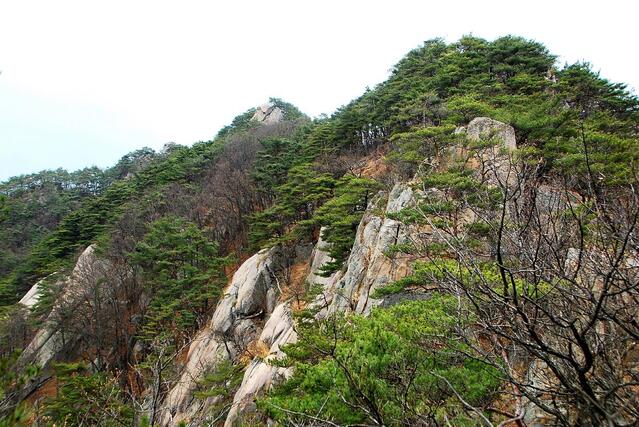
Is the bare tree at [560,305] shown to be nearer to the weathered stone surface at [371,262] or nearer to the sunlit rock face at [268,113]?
the weathered stone surface at [371,262]

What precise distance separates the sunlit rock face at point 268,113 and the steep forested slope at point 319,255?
16.8 m

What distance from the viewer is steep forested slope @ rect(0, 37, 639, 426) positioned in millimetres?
5133

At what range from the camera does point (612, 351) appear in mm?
2609

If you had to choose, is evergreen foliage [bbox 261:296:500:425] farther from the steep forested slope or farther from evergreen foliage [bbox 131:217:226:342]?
evergreen foliage [bbox 131:217:226:342]

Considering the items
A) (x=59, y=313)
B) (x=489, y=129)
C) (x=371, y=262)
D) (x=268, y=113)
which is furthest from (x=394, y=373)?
(x=268, y=113)

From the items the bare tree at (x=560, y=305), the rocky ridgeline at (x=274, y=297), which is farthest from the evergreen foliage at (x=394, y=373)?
the rocky ridgeline at (x=274, y=297)

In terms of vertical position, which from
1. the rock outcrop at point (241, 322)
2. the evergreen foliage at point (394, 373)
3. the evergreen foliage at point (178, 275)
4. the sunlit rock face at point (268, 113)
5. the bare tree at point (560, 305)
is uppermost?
the sunlit rock face at point (268, 113)

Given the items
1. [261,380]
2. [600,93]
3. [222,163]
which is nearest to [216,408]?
[261,380]

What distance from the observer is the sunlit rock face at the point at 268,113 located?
48.5 meters

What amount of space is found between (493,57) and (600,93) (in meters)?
5.67

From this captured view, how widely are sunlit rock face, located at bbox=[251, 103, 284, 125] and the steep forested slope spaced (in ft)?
55.3

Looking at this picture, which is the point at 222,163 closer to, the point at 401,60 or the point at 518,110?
the point at 401,60

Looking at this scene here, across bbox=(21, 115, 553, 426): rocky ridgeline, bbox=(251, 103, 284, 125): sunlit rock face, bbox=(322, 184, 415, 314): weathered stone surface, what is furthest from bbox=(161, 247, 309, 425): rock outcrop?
bbox=(251, 103, 284, 125): sunlit rock face

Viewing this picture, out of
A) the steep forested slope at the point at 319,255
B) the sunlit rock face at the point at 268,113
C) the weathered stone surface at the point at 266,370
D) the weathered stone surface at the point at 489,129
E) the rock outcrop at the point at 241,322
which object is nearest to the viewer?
the steep forested slope at the point at 319,255
